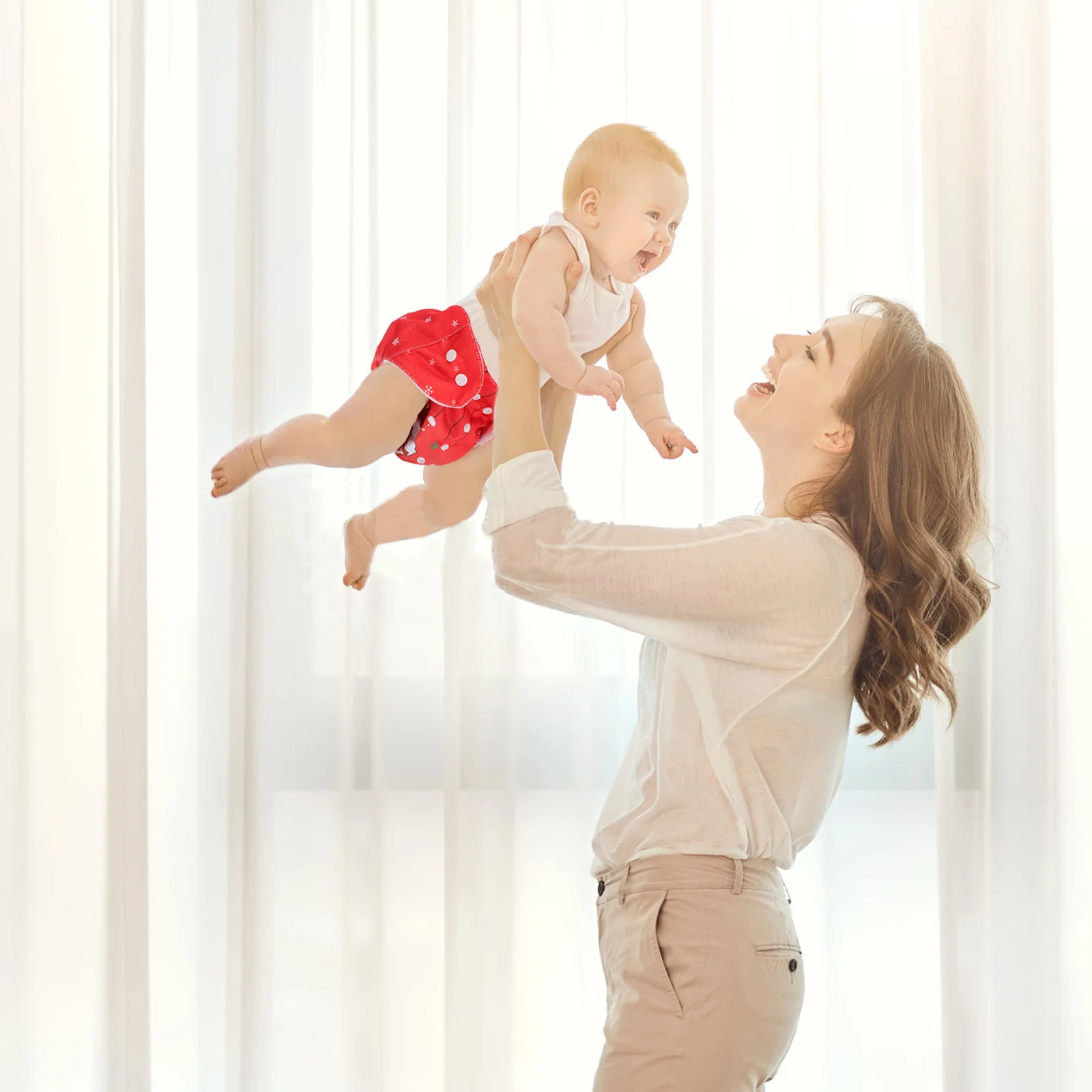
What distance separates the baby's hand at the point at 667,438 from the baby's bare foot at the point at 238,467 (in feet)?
1.50

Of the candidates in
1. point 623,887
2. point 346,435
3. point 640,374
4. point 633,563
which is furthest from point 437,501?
point 623,887

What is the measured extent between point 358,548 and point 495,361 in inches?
12.8

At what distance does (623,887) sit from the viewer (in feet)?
4.00

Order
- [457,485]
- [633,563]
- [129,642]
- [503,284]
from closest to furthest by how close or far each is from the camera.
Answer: [633,563] < [503,284] < [457,485] < [129,642]

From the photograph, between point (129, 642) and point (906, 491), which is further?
point (129, 642)

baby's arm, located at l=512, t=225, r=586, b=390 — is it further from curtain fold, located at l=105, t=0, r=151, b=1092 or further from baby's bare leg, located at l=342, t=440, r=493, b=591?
curtain fold, located at l=105, t=0, r=151, b=1092

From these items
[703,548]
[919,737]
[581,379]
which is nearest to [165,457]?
[581,379]

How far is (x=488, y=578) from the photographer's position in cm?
196

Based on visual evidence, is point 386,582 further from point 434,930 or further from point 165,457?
point 434,930

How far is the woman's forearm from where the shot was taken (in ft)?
3.78

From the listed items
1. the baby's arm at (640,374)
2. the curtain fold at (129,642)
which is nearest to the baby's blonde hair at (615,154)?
the baby's arm at (640,374)

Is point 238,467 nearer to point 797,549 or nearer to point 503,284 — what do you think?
point 503,284

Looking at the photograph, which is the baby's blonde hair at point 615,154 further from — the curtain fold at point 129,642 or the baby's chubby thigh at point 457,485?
the curtain fold at point 129,642

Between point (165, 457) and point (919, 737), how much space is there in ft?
4.59
